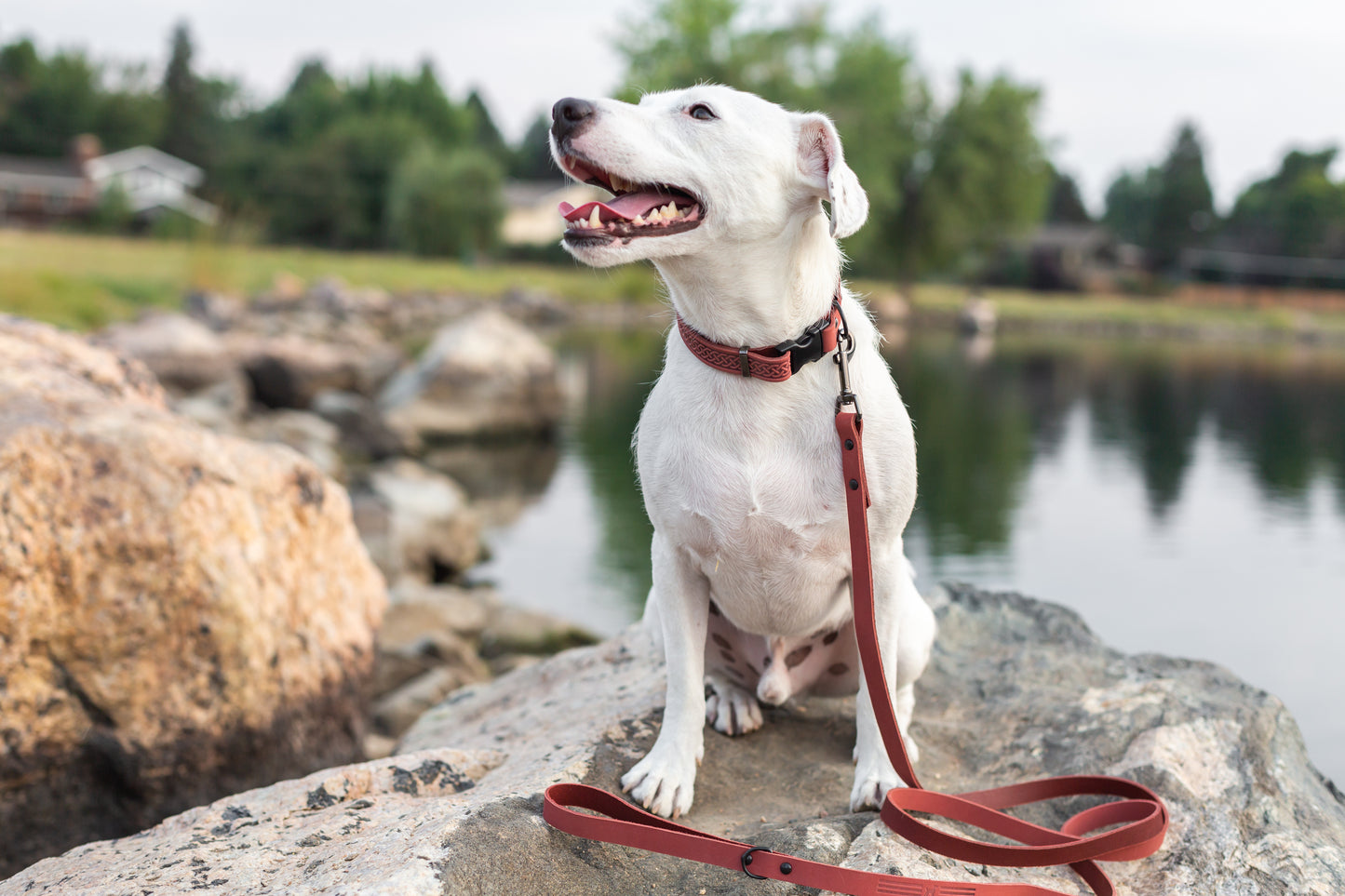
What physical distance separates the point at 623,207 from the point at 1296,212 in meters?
78.6

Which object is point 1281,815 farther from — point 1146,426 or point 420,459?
point 1146,426

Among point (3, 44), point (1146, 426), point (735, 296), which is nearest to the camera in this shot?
point (735, 296)

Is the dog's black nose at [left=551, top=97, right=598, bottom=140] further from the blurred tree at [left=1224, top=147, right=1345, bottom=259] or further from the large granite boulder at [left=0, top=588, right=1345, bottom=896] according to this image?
the blurred tree at [left=1224, top=147, right=1345, bottom=259]

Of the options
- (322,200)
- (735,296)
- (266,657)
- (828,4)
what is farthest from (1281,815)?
(322,200)

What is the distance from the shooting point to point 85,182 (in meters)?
72.7

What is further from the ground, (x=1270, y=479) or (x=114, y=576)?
(x=114, y=576)

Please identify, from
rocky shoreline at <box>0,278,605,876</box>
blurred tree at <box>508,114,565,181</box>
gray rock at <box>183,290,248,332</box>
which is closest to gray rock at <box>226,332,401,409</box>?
gray rock at <box>183,290,248,332</box>

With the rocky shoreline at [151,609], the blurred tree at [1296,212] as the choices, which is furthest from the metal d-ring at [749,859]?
the blurred tree at [1296,212]

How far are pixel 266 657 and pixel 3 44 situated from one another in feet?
304

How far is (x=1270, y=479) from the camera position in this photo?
1631cm

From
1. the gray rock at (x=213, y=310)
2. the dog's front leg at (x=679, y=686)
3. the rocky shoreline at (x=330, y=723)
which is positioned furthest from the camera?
the gray rock at (x=213, y=310)

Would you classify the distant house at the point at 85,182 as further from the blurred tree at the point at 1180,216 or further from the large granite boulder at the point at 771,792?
the large granite boulder at the point at 771,792

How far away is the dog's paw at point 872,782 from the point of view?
3121mm

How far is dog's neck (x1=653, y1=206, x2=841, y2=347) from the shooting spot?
302 centimetres
